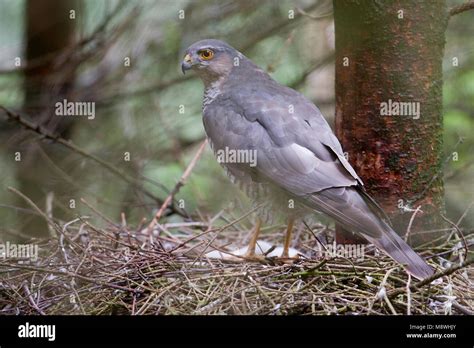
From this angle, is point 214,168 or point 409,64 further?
point 214,168

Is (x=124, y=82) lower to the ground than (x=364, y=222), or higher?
higher

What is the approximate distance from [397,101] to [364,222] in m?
0.46

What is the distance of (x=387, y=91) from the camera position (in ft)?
7.93

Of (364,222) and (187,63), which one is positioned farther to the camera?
(187,63)

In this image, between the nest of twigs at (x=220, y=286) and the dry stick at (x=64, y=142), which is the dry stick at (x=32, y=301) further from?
the dry stick at (x=64, y=142)

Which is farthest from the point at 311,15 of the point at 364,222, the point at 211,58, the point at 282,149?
the point at 364,222

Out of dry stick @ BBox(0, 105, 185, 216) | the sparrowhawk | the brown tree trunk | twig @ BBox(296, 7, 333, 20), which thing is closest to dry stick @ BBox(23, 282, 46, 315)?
the sparrowhawk

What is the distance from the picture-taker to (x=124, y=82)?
3.10m

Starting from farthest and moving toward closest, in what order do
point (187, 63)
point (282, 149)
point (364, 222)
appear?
point (187, 63) < point (282, 149) < point (364, 222)

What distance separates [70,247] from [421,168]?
115 centimetres

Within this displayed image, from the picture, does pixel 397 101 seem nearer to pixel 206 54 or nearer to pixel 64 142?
pixel 206 54

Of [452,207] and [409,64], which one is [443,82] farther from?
[452,207]

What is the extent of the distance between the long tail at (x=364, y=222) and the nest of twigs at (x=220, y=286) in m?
0.05
